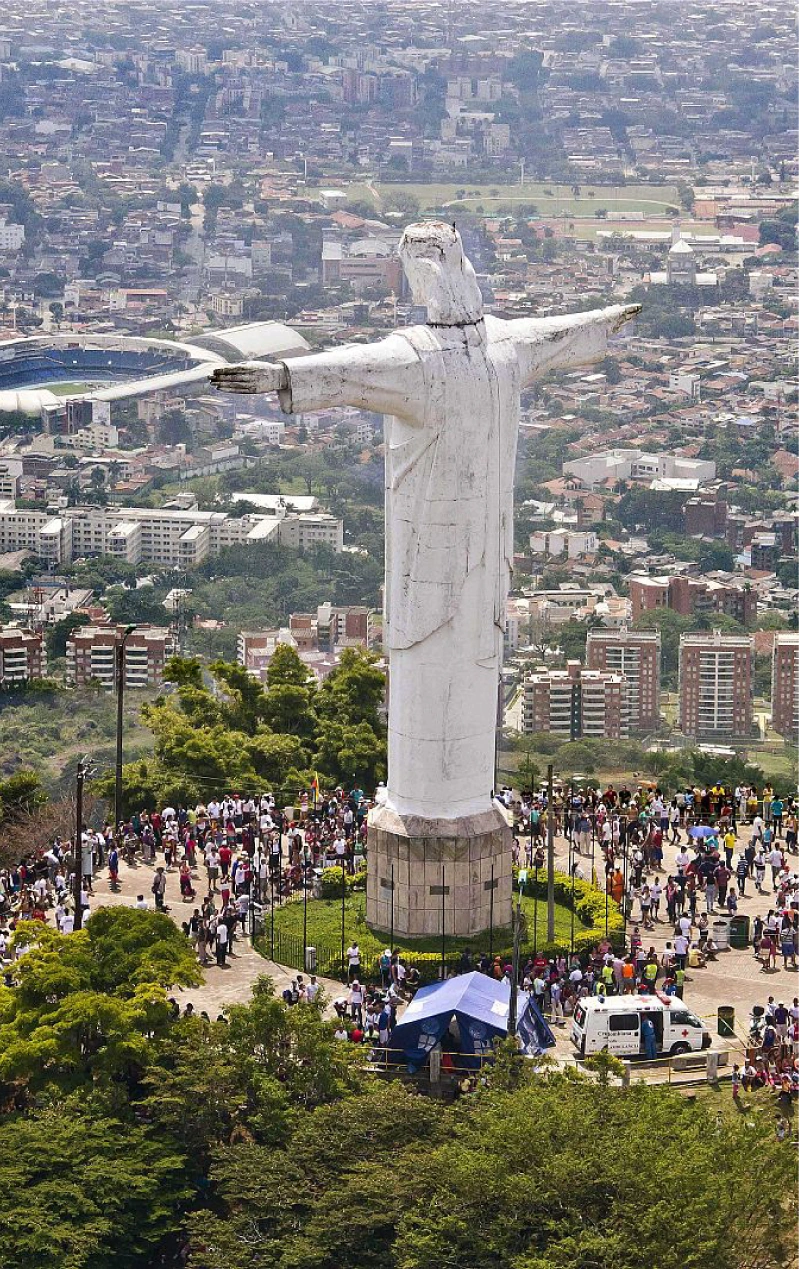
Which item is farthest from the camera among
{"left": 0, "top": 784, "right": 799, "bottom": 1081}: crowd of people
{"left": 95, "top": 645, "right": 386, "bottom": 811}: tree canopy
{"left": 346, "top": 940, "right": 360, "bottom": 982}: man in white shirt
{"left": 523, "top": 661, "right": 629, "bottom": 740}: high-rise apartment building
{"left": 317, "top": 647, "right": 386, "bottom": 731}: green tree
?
{"left": 523, "top": 661, "right": 629, "bottom": 740}: high-rise apartment building

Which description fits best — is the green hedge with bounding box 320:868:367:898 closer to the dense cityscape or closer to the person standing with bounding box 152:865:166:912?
the dense cityscape

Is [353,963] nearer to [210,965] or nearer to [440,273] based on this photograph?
[210,965]

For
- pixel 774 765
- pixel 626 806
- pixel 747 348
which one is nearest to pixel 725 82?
pixel 747 348

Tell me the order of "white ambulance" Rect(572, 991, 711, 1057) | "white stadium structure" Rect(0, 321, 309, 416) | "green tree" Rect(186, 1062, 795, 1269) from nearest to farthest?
"green tree" Rect(186, 1062, 795, 1269) < "white ambulance" Rect(572, 991, 711, 1057) < "white stadium structure" Rect(0, 321, 309, 416)

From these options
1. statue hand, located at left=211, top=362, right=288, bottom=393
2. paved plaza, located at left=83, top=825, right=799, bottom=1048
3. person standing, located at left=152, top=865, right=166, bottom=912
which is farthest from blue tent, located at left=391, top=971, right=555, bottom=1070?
statue hand, located at left=211, top=362, right=288, bottom=393

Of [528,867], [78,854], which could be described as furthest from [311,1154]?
[528,867]
